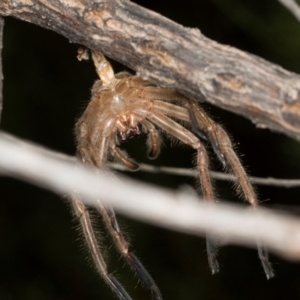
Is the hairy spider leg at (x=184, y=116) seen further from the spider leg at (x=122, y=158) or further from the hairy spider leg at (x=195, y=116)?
the spider leg at (x=122, y=158)

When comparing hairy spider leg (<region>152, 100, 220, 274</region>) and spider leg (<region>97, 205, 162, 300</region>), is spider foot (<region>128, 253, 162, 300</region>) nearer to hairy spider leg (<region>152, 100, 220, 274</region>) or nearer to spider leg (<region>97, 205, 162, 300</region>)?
spider leg (<region>97, 205, 162, 300</region>)

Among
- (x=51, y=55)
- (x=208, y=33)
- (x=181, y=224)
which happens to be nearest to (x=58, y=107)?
(x=51, y=55)

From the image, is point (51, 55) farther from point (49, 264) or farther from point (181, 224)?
point (181, 224)

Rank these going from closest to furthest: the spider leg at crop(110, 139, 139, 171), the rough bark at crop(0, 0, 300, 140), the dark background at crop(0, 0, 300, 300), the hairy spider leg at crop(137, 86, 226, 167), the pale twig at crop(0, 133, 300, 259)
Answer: the pale twig at crop(0, 133, 300, 259)
the rough bark at crop(0, 0, 300, 140)
the hairy spider leg at crop(137, 86, 226, 167)
the spider leg at crop(110, 139, 139, 171)
the dark background at crop(0, 0, 300, 300)

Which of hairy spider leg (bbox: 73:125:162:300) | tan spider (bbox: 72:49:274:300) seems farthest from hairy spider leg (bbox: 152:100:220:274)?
hairy spider leg (bbox: 73:125:162:300)

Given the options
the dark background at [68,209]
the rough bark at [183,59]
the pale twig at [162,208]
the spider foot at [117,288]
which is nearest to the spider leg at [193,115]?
the rough bark at [183,59]

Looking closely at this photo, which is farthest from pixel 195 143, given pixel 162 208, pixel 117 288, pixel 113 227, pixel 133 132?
pixel 162 208
